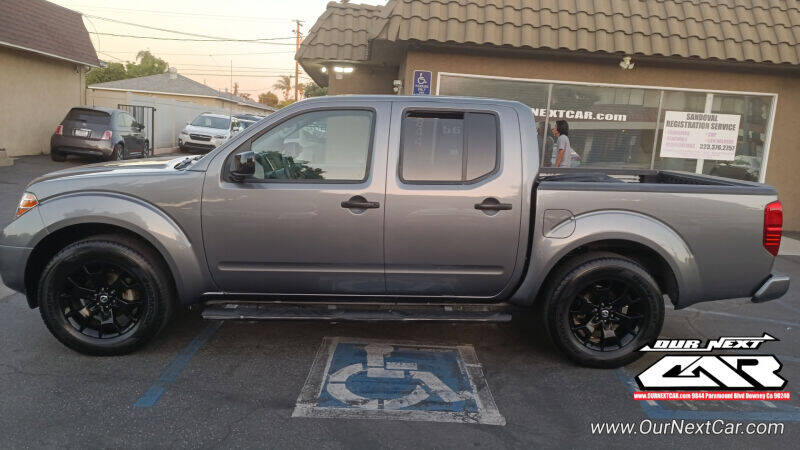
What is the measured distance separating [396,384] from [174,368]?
5.11 feet

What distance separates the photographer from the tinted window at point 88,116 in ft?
51.7

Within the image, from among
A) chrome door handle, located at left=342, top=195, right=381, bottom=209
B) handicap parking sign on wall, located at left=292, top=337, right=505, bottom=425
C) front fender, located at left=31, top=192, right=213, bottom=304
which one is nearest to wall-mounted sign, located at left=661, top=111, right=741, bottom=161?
handicap parking sign on wall, located at left=292, top=337, right=505, bottom=425

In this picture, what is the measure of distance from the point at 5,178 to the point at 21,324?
382 inches

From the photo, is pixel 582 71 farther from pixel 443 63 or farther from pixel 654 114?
pixel 443 63

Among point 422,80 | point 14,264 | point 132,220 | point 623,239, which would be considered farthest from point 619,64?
point 14,264

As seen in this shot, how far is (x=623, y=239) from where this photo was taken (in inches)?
160

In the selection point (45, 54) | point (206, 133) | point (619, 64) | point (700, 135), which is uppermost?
point (45, 54)

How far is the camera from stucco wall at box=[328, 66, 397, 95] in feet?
44.5

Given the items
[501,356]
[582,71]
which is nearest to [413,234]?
[501,356]

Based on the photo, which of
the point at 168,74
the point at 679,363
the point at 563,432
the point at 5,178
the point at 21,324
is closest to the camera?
the point at 563,432

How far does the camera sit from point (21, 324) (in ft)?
15.4

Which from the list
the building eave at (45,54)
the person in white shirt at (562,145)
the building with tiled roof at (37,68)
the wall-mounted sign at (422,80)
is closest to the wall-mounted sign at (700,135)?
the person in white shirt at (562,145)

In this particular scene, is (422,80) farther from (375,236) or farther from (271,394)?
(271,394)

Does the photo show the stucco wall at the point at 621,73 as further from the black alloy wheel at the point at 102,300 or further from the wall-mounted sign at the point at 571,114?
the black alloy wheel at the point at 102,300
